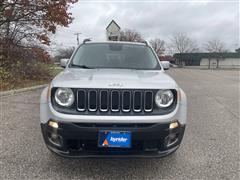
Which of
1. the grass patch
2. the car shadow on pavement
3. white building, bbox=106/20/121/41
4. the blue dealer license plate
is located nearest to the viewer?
the blue dealer license plate

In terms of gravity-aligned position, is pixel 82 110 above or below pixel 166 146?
above

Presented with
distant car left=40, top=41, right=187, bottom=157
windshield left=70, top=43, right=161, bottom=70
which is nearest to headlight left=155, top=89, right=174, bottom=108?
distant car left=40, top=41, right=187, bottom=157

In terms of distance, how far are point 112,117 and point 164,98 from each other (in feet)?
2.13

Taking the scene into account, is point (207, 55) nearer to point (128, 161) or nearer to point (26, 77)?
point (26, 77)

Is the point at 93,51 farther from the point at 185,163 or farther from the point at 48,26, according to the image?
the point at 48,26

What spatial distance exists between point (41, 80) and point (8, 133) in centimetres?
860

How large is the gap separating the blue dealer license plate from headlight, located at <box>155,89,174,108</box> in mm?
504

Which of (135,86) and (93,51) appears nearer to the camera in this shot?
(135,86)

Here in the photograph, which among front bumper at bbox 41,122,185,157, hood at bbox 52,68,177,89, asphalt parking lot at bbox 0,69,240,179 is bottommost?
asphalt parking lot at bbox 0,69,240,179

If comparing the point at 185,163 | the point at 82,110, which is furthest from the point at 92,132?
the point at 185,163

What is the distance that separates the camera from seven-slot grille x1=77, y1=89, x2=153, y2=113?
10.1 feet

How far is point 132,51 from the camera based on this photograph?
15.7 ft

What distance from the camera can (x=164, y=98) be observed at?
127 inches

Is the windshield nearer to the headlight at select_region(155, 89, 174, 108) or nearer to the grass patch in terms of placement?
the headlight at select_region(155, 89, 174, 108)
